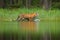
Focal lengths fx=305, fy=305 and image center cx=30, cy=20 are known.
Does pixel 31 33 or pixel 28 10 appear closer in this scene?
pixel 31 33

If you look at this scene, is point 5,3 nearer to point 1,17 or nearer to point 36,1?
point 36,1

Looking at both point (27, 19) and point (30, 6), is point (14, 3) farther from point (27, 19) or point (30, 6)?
point (27, 19)

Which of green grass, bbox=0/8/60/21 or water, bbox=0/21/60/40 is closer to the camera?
water, bbox=0/21/60/40

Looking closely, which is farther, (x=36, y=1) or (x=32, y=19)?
(x=36, y=1)

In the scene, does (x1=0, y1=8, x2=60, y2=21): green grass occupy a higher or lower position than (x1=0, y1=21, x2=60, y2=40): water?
lower

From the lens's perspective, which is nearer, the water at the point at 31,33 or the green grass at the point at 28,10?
the water at the point at 31,33

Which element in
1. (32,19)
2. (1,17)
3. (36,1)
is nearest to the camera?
(32,19)

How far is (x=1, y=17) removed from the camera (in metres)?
22.1

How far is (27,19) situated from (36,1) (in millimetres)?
7553

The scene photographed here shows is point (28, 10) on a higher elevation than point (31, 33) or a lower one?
lower

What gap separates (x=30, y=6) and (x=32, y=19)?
21.5 feet

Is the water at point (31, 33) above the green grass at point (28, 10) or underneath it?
above

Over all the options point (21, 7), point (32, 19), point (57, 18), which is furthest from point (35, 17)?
point (21, 7)

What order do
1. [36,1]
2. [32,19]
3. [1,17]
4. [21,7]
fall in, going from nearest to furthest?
[32,19], [1,17], [21,7], [36,1]
